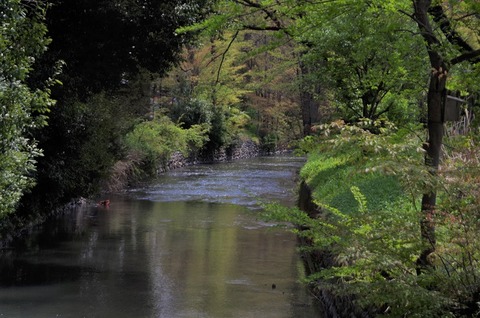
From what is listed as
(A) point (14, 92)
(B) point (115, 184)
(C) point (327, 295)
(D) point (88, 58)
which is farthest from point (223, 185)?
(A) point (14, 92)

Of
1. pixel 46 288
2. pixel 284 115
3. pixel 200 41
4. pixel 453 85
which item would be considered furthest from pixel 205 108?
pixel 453 85

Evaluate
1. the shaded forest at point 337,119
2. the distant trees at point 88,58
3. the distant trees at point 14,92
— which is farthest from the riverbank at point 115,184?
the distant trees at point 14,92

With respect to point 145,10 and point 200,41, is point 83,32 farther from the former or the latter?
point 200,41

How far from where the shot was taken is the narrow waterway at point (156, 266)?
871cm

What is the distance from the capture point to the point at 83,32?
40.8ft

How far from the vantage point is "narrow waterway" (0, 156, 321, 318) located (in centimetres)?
871

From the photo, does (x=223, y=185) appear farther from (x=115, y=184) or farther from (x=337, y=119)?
(x=337, y=119)

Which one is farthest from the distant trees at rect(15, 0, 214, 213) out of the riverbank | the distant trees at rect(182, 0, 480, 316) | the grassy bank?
the grassy bank

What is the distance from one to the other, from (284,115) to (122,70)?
37.8 m

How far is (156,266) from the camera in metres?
11.2

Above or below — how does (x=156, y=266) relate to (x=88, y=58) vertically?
below

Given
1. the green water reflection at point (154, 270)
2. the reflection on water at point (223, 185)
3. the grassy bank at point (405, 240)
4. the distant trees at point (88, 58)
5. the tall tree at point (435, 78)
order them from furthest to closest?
the reflection on water at point (223, 185)
the distant trees at point (88, 58)
the green water reflection at point (154, 270)
the tall tree at point (435, 78)
the grassy bank at point (405, 240)

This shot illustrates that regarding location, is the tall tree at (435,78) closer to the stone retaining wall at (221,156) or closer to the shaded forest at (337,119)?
the shaded forest at (337,119)

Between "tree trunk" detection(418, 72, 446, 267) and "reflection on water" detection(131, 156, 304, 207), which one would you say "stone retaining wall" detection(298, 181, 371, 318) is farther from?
"reflection on water" detection(131, 156, 304, 207)
